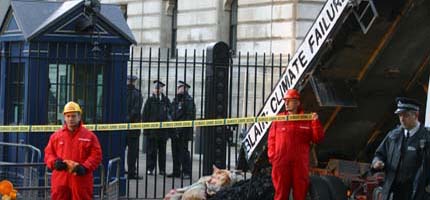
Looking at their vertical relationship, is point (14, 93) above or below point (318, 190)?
above

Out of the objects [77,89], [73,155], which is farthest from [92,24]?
[73,155]

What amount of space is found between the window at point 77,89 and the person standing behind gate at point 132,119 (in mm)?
2762

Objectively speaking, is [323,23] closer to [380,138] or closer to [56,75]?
[380,138]

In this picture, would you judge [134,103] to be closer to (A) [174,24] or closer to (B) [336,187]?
(B) [336,187]

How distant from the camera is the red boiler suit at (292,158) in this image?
1162 cm

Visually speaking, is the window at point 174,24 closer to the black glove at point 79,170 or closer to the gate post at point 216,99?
the gate post at point 216,99

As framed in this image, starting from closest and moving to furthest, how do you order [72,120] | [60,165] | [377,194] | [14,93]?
1. [60,165]
2. [72,120]
3. [377,194]
4. [14,93]

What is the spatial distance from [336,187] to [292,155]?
631 millimetres

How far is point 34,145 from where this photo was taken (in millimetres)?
13266

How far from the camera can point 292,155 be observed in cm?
1163

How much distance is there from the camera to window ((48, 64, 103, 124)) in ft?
43.9

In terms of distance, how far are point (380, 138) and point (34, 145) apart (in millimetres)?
4556

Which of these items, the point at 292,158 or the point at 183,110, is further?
the point at 183,110

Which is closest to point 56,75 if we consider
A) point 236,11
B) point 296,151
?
point 296,151
